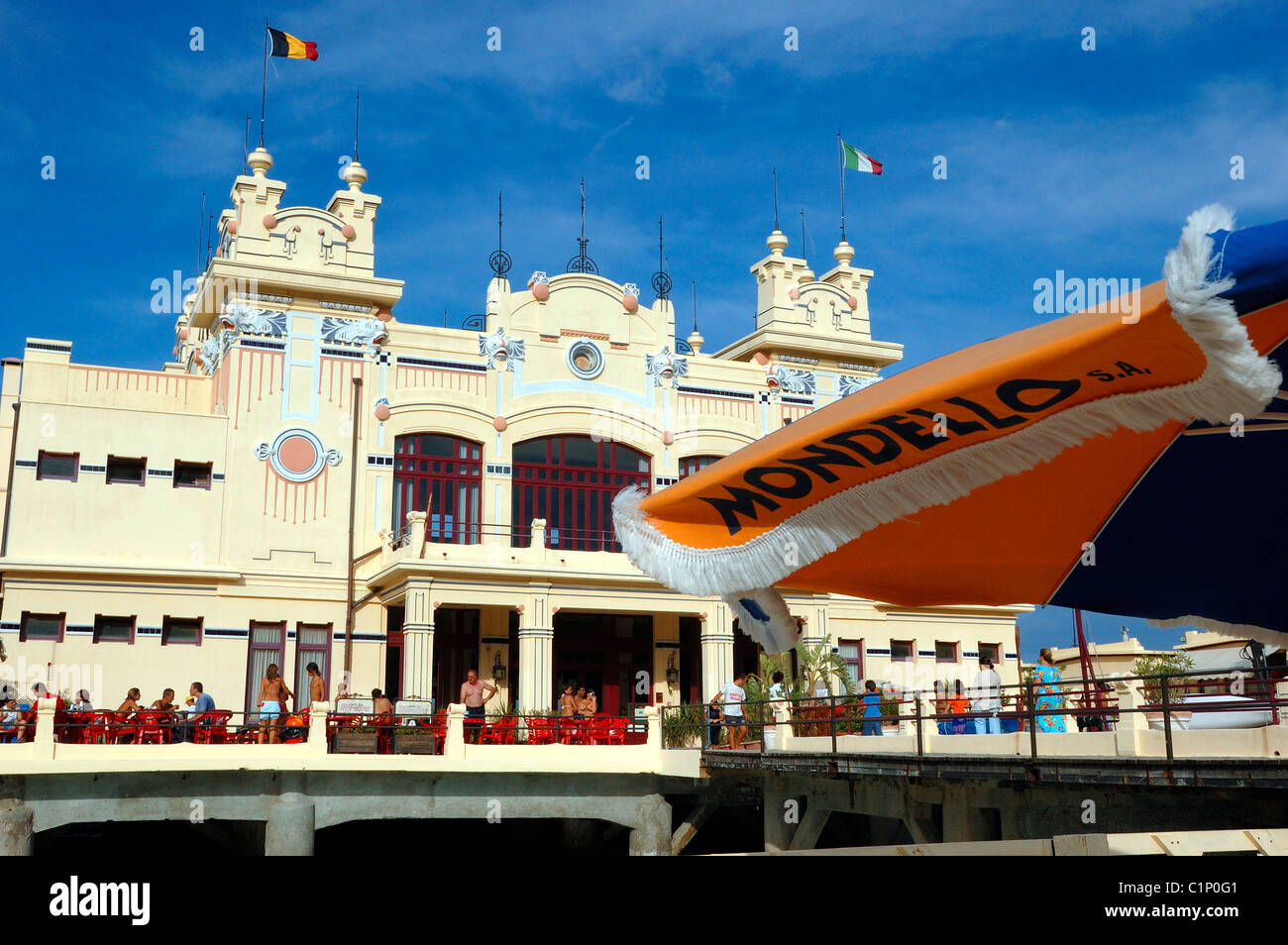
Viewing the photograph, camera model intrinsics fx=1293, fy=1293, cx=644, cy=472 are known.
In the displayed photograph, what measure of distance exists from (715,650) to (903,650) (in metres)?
6.94

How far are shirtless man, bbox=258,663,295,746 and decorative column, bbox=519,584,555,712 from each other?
5.38 metres

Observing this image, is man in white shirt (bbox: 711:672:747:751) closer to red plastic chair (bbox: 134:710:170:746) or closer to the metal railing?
the metal railing

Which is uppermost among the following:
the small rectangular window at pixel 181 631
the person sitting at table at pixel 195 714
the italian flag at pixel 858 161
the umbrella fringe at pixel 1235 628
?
the italian flag at pixel 858 161

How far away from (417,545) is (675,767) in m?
8.01

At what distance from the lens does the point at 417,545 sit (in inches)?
1070

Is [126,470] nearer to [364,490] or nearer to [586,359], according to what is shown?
[364,490]

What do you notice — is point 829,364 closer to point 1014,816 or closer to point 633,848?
point 633,848

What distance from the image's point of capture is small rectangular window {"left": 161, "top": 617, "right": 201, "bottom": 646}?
28.0 metres

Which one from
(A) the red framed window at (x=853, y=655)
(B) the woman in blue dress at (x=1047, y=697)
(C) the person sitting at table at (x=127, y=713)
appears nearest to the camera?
(B) the woman in blue dress at (x=1047, y=697)

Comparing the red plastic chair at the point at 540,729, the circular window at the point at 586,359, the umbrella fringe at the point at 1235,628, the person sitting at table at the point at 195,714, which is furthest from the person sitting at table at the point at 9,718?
the umbrella fringe at the point at 1235,628

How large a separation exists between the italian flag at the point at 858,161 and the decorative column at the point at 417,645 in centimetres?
1693

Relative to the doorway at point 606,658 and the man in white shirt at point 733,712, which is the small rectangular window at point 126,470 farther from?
the man in white shirt at point 733,712

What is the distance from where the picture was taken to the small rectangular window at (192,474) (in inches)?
1141
